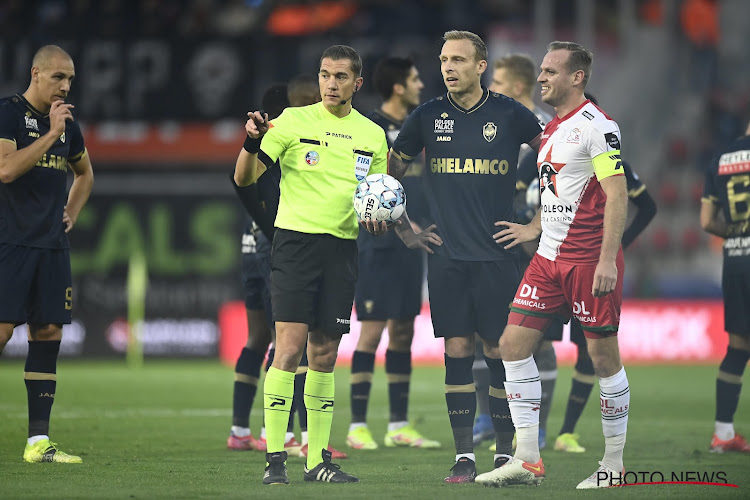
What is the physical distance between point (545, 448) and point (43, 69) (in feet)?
14.6

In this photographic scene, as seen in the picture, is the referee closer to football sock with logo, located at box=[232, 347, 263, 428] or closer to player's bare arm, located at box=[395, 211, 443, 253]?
player's bare arm, located at box=[395, 211, 443, 253]

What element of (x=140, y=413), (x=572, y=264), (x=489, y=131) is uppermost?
(x=489, y=131)

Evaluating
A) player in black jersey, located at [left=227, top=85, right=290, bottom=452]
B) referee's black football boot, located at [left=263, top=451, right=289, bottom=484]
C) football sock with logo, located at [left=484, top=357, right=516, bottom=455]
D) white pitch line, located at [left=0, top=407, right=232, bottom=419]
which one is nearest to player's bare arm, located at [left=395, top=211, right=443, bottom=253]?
football sock with logo, located at [left=484, top=357, right=516, bottom=455]

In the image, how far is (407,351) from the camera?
907 cm

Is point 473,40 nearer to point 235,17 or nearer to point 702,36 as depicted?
point 235,17

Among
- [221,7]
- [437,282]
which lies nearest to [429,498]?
[437,282]

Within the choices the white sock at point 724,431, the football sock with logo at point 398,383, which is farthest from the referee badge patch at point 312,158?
the white sock at point 724,431

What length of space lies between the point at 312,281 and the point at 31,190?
206cm

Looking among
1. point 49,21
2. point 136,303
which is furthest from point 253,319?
point 49,21

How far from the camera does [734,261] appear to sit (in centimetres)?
895

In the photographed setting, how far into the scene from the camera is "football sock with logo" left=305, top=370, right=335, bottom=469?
6762mm

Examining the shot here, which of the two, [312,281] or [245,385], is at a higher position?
[312,281]

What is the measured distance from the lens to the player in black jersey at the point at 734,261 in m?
8.84

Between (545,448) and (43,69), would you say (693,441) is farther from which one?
(43,69)
